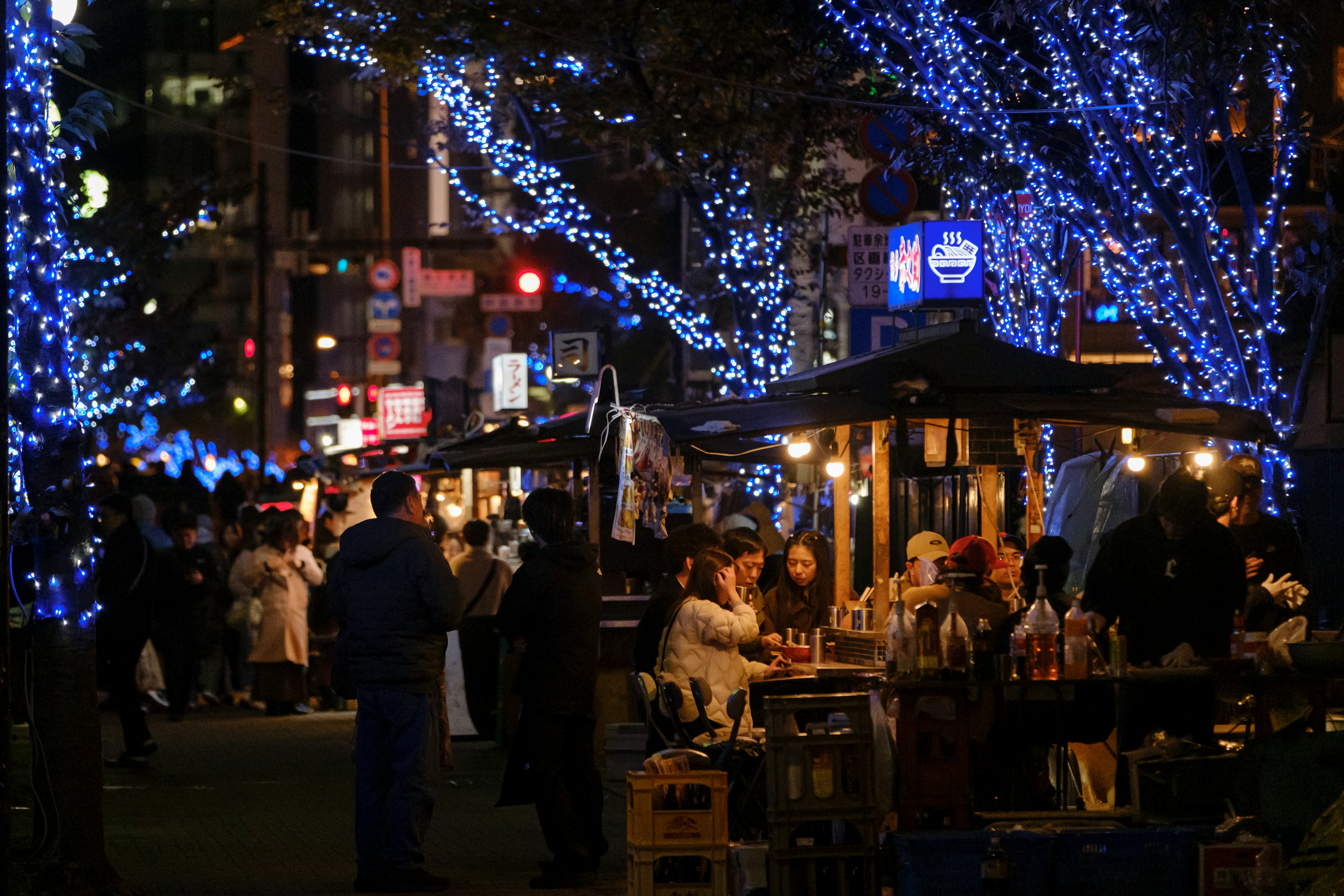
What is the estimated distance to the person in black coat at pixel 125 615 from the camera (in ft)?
43.5

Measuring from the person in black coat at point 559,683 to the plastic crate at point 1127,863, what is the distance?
261 centimetres

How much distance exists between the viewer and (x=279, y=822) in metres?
10.7

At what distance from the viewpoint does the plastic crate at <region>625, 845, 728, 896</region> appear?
7383 millimetres

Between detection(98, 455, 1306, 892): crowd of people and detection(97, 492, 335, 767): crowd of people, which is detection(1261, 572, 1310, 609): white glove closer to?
detection(98, 455, 1306, 892): crowd of people

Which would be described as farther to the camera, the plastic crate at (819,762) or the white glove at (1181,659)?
the white glove at (1181,659)

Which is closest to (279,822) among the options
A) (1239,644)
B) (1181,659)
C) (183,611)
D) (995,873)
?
(995,873)

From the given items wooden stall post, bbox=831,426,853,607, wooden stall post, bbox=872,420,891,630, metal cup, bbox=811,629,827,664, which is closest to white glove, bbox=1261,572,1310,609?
wooden stall post, bbox=872,420,891,630

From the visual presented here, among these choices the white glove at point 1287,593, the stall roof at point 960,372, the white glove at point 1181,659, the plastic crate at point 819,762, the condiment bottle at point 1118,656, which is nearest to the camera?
the plastic crate at point 819,762

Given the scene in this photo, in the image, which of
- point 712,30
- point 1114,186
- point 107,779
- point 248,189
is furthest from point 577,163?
point 107,779

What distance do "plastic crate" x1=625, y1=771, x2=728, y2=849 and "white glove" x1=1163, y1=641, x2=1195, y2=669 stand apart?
8.16 ft

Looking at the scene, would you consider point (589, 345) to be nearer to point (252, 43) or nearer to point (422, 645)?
point (422, 645)

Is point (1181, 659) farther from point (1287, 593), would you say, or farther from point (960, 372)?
point (960, 372)

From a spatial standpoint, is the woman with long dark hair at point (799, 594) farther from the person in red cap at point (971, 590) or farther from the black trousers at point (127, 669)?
the black trousers at point (127, 669)

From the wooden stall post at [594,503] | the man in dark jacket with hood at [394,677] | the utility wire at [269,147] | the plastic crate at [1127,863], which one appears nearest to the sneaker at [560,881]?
the man in dark jacket with hood at [394,677]
